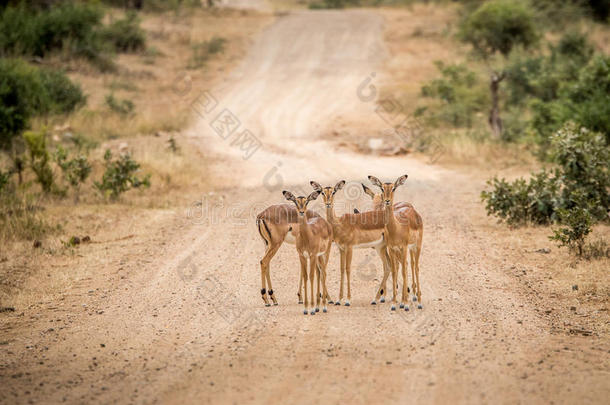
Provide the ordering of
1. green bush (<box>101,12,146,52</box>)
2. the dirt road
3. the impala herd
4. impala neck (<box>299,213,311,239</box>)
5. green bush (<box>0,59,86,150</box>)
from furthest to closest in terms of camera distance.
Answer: green bush (<box>101,12,146,52</box>) → green bush (<box>0,59,86,150</box>) → the impala herd → impala neck (<box>299,213,311,239</box>) → the dirt road

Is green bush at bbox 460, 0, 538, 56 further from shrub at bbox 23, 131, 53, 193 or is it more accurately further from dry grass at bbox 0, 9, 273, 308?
shrub at bbox 23, 131, 53, 193

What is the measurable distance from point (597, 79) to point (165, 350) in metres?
16.8

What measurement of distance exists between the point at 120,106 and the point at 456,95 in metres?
13.8

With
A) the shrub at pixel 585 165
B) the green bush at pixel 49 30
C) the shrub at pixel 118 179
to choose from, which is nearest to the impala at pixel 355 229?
the shrub at pixel 585 165

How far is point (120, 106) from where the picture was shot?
2756 centimetres

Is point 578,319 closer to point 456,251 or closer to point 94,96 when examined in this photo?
point 456,251

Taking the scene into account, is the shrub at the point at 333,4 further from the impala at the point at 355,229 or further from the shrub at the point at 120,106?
the impala at the point at 355,229

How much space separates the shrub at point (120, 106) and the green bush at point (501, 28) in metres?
17.4

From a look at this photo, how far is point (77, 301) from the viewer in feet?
33.9

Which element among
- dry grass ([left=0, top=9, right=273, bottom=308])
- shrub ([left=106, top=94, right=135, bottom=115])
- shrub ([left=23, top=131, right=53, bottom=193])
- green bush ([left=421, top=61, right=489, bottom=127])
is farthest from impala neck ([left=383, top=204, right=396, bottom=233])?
shrub ([left=106, top=94, right=135, bottom=115])

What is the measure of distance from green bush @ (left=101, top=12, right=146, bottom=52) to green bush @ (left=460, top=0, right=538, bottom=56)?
60.5 ft

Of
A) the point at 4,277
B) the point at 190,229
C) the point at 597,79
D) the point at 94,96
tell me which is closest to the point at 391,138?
the point at 597,79

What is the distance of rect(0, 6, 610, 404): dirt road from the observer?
6.84 m

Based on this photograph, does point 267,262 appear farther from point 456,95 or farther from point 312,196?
point 456,95
